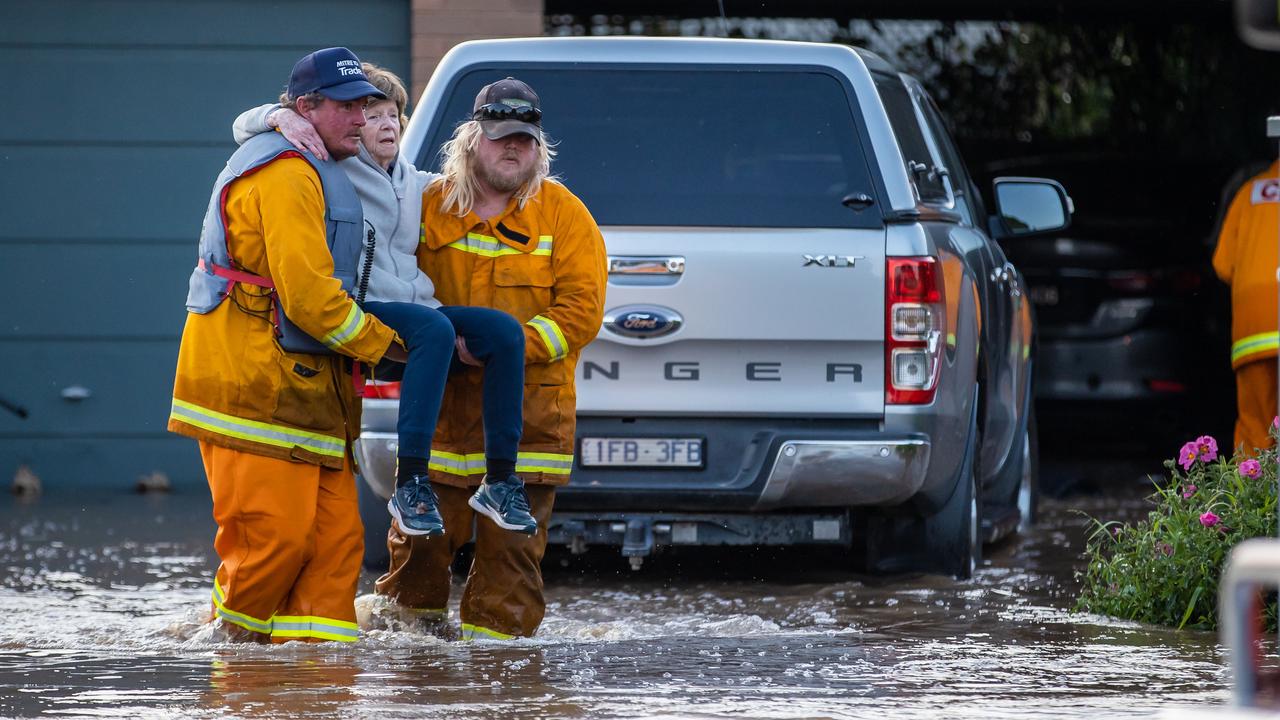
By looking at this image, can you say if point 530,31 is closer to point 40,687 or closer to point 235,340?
point 235,340

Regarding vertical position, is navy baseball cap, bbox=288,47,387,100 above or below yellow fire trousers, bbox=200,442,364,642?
above

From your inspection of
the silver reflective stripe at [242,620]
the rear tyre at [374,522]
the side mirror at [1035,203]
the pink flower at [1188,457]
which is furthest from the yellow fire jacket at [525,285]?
the side mirror at [1035,203]

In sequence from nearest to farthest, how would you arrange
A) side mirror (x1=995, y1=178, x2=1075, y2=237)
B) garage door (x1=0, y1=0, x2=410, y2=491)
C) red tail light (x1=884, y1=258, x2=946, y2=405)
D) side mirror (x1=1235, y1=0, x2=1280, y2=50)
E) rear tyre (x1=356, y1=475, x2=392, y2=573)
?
1. side mirror (x1=1235, y1=0, x2=1280, y2=50)
2. red tail light (x1=884, y1=258, x2=946, y2=405)
3. rear tyre (x1=356, y1=475, x2=392, y2=573)
4. side mirror (x1=995, y1=178, x2=1075, y2=237)
5. garage door (x1=0, y1=0, x2=410, y2=491)

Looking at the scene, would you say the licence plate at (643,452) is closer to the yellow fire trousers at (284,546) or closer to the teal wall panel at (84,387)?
the yellow fire trousers at (284,546)

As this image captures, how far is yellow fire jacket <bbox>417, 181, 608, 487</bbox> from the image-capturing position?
6.18 m

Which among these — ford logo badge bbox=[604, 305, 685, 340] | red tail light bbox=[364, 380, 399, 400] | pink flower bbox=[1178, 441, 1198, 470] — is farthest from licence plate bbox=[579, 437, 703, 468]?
pink flower bbox=[1178, 441, 1198, 470]

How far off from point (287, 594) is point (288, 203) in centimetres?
116

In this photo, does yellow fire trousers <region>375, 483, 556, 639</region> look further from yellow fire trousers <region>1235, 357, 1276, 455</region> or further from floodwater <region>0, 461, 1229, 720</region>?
yellow fire trousers <region>1235, 357, 1276, 455</region>

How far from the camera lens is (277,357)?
232 inches

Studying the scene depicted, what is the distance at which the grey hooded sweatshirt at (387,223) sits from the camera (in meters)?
6.00

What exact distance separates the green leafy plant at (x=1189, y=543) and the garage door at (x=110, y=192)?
20.0ft

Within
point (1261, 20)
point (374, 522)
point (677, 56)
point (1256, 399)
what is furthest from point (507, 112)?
point (1256, 399)

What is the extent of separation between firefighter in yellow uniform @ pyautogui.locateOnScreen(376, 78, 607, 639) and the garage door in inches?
220

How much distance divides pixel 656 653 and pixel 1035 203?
11.4ft
